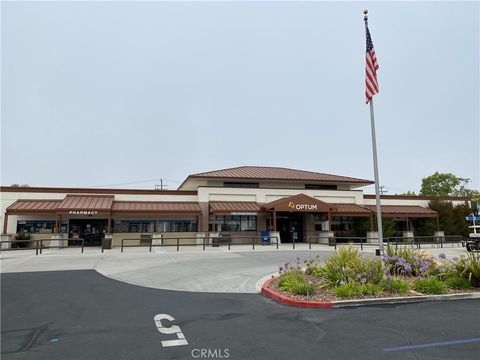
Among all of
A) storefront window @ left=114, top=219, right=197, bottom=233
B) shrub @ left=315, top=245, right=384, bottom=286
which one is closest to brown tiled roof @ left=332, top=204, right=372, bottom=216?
storefront window @ left=114, top=219, right=197, bottom=233

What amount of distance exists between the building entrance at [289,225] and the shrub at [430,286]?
81.5 feet

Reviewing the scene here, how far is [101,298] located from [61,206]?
69.6 feet

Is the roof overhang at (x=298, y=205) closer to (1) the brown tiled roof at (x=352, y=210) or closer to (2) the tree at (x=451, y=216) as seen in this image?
(1) the brown tiled roof at (x=352, y=210)

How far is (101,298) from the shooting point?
8742 millimetres

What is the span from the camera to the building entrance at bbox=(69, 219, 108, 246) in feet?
95.9

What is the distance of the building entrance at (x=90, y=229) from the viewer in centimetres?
A: 2922

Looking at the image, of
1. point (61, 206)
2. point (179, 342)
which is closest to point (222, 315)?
point (179, 342)

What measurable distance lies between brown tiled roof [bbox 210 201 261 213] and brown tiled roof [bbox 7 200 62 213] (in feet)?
42.7

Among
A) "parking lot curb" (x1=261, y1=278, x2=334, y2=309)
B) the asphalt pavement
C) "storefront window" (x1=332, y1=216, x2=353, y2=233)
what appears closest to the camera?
the asphalt pavement

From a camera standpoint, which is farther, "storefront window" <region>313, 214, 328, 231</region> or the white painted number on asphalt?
"storefront window" <region>313, 214, 328, 231</region>

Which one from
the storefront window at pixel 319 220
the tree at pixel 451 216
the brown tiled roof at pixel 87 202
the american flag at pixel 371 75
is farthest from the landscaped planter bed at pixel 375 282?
the tree at pixel 451 216

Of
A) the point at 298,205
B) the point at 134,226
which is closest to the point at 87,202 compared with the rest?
the point at 134,226

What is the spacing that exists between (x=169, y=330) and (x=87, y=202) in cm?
2552

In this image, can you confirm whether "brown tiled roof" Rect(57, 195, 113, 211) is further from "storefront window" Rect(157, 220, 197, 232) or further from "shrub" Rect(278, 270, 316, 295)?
"shrub" Rect(278, 270, 316, 295)
